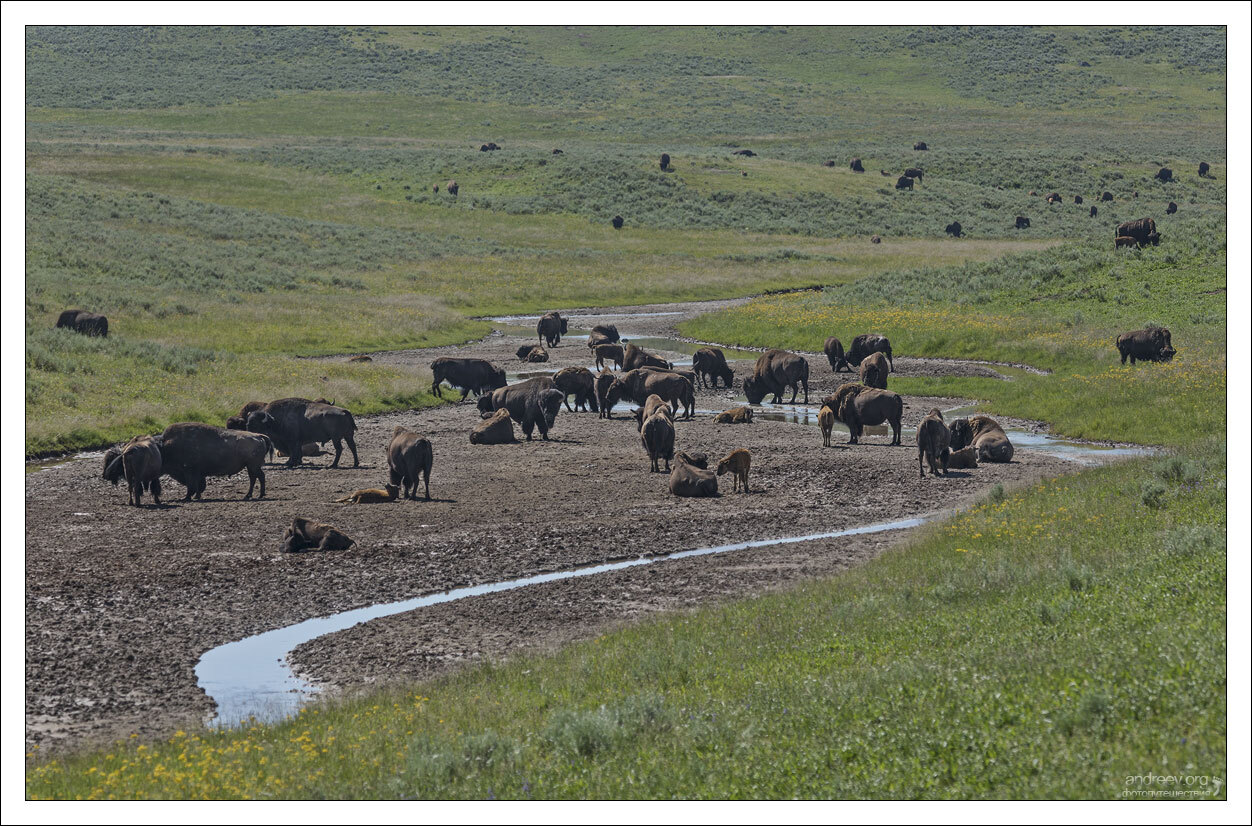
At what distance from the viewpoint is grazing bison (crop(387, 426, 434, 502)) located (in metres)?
21.4

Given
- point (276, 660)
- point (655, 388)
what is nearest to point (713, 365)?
point (655, 388)

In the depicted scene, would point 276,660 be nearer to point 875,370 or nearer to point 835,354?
point 875,370

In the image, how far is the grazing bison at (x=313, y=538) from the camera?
17.7 meters

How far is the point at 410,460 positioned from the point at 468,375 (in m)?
13.8

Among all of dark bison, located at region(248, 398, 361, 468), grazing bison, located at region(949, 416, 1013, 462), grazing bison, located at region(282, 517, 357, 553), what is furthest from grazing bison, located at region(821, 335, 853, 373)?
grazing bison, located at region(282, 517, 357, 553)

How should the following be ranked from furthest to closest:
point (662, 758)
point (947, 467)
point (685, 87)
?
point (685, 87)
point (947, 467)
point (662, 758)

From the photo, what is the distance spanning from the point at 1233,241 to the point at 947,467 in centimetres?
1051

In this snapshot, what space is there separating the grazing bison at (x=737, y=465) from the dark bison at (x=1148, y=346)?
606 inches

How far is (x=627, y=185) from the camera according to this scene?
98188 mm

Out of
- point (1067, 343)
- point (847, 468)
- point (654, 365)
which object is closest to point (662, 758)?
point (847, 468)

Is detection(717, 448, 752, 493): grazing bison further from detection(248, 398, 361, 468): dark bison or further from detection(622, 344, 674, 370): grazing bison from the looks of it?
detection(622, 344, 674, 370): grazing bison

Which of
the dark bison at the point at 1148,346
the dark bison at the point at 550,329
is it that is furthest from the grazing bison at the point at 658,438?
the dark bison at the point at 550,329

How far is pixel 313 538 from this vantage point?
17.8 metres

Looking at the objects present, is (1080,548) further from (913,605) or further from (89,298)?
(89,298)
